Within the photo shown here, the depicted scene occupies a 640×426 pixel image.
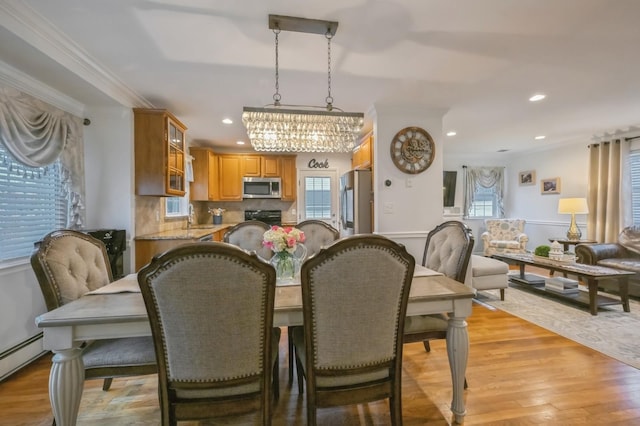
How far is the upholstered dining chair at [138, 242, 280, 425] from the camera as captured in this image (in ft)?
3.52

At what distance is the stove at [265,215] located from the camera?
5.65m

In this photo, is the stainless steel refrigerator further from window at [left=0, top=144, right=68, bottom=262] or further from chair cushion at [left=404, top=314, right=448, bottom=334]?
window at [left=0, top=144, right=68, bottom=262]

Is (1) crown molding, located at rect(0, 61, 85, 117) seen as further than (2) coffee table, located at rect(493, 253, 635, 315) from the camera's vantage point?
No

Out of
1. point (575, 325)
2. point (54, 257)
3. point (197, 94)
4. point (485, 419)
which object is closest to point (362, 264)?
point (485, 419)

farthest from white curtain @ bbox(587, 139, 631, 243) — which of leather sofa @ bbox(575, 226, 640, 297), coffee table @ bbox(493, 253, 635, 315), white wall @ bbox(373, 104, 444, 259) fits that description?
white wall @ bbox(373, 104, 444, 259)

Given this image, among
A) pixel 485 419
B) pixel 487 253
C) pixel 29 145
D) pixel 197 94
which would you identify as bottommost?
pixel 485 419

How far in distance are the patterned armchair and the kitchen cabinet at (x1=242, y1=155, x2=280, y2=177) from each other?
431 centimetres

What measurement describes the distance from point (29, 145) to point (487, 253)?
6.46 meters

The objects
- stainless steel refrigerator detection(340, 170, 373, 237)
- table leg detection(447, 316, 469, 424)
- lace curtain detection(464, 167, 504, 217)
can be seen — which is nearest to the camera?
table leg detection(447, 316, 469, 424)

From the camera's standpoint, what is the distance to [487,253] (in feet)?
17.9

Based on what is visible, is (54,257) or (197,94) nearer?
(54,257)

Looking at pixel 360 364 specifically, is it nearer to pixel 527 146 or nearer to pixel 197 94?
pixel 197 94

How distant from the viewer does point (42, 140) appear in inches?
93.8

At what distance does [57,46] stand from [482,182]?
7.27 metres
